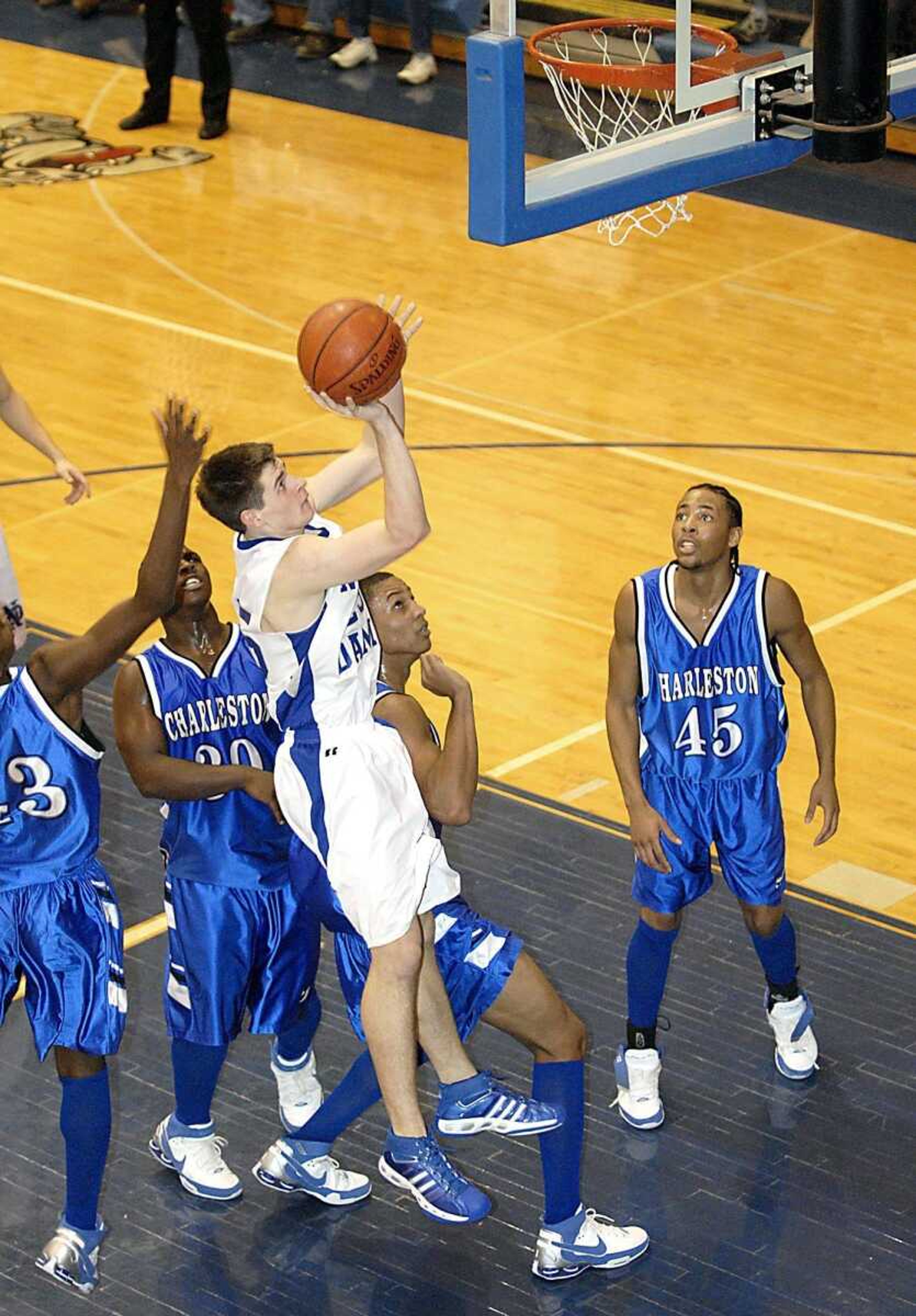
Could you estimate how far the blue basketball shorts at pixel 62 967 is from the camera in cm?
530

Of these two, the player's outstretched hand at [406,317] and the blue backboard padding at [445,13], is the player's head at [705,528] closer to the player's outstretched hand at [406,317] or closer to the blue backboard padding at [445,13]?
the player's outstretched hand at [406,317]

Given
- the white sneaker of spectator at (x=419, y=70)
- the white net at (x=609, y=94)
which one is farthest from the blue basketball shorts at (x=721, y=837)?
the white sneaker of spectator at (x=419, y=70)

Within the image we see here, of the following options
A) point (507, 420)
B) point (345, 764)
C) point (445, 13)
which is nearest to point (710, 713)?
point (345, 764)

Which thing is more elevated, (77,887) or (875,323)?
(77,887)

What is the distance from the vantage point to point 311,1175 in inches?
230

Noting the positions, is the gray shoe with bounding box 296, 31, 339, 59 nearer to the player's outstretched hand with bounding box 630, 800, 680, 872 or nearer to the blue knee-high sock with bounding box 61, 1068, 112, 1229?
the player's outstretched hand with bounding box 630, 800, 680, 872

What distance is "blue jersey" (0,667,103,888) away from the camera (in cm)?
523

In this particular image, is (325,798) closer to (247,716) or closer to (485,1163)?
(247,716)

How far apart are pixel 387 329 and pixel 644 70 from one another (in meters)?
2.80

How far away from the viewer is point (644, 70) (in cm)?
753

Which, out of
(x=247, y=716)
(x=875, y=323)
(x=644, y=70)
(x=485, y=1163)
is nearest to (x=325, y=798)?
(x=247, y=716)

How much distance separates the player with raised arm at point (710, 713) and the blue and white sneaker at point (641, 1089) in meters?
0.30

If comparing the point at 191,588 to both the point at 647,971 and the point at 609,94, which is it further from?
the point at 609,94

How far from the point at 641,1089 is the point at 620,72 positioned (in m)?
3.54
